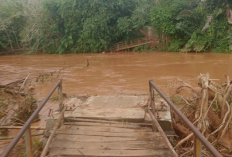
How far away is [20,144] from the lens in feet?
15.7

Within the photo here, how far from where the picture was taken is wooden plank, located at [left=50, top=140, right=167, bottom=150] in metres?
3.27

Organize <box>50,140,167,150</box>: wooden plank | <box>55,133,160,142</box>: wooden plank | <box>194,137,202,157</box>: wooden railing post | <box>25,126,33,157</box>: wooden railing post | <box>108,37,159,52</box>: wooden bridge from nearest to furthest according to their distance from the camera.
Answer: <box>194,137,202,157</box>: wooden railing post
<box>25,126,33,157</box>: wooden railing post
<box>50,140,167,150</box>: wooden plank
<box>55,133,160,142</box>: wooden plank
<box>108,37,159,52</box>: wooden bridge

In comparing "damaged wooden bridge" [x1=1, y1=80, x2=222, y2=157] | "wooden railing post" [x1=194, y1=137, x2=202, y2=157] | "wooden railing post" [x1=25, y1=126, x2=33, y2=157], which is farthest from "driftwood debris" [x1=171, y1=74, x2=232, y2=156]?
"wooden railing post" [x1=25, y1=126, x2=33, y2=157]

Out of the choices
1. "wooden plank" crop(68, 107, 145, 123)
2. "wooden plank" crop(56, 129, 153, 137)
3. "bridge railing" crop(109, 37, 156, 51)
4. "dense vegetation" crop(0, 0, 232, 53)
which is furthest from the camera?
"bridge railing" crop(109, 37, 156, 51)

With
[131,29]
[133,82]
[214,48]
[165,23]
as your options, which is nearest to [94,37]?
[131,29]

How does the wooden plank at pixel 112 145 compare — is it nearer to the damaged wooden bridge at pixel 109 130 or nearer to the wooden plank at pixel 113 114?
the damaged wooden bridge at pixel 109 130

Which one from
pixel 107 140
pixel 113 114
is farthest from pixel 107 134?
pixel 113 114

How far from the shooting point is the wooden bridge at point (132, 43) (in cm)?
2588

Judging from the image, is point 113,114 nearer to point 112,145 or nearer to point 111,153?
point 112,145

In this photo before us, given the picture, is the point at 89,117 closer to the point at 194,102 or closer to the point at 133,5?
the point at 194,102

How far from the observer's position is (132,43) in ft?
87.0

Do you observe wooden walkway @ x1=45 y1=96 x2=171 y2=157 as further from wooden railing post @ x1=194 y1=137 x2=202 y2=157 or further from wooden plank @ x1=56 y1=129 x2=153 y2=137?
wooden railing post @ x1=194 y1=137 x2=202 y2=157

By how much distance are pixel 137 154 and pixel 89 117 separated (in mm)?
1301

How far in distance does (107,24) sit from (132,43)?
11.8 ft
